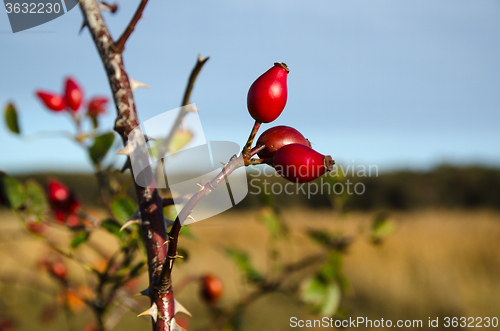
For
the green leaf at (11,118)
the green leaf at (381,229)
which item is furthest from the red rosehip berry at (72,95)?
the green leaf at (381,229)

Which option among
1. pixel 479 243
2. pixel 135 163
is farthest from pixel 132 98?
pixel 479 243

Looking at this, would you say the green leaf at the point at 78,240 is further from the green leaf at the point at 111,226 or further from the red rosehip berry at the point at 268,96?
the red rosehip berry at the point at 268,96

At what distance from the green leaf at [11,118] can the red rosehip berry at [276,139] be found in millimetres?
816

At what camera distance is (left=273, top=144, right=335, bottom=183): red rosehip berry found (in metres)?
0.34

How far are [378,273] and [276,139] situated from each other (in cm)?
490

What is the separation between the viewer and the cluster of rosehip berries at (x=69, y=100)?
3.42 feet

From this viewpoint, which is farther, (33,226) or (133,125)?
(33,226)

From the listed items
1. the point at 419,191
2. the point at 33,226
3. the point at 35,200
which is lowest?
the point at 419,191

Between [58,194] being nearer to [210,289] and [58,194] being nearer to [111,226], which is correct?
[111,226]

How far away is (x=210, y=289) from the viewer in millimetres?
1282

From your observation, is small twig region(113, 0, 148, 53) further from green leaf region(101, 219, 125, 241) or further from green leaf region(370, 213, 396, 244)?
green leaf region(370, 213, 396, 244)

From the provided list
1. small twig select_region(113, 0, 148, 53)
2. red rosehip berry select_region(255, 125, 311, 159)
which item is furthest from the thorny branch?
red rosehip berry select_region(255, 125, 311, 159)

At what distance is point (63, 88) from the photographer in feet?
3.47

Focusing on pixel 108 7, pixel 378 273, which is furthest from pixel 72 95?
pixel 378 273
